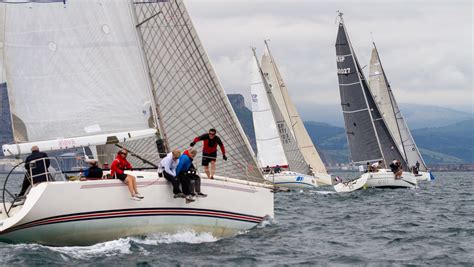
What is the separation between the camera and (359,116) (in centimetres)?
5038

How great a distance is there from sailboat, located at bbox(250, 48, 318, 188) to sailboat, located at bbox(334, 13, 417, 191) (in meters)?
3.90

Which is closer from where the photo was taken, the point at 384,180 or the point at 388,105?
the point at 384,180

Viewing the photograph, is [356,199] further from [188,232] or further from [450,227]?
[188,232]

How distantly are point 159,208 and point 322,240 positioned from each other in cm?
408

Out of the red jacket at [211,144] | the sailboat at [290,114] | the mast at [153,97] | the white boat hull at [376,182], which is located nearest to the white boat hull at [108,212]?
the red jacket at [211,144]

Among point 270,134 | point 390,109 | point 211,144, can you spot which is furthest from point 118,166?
point 390,109

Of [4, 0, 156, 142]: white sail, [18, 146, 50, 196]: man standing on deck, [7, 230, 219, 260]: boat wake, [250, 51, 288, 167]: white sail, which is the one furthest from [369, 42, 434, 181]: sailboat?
[18, 146, 50, 196]: man standing on deck

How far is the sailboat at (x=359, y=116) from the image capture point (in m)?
49.3

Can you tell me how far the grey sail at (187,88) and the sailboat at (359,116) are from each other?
31.4 m

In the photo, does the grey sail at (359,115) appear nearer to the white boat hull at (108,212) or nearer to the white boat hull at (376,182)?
the white boat hull at (376,182)

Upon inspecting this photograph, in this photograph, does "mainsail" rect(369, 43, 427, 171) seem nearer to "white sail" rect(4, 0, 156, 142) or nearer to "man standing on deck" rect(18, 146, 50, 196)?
"white sail" rect(4, 0, 156, 142)

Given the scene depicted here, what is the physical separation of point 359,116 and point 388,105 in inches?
556

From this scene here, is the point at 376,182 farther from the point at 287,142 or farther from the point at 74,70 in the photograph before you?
the point at 74,70

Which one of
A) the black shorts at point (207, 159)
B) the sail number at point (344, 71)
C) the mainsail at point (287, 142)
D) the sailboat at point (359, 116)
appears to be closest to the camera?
the black shorts at point (207, 159)
